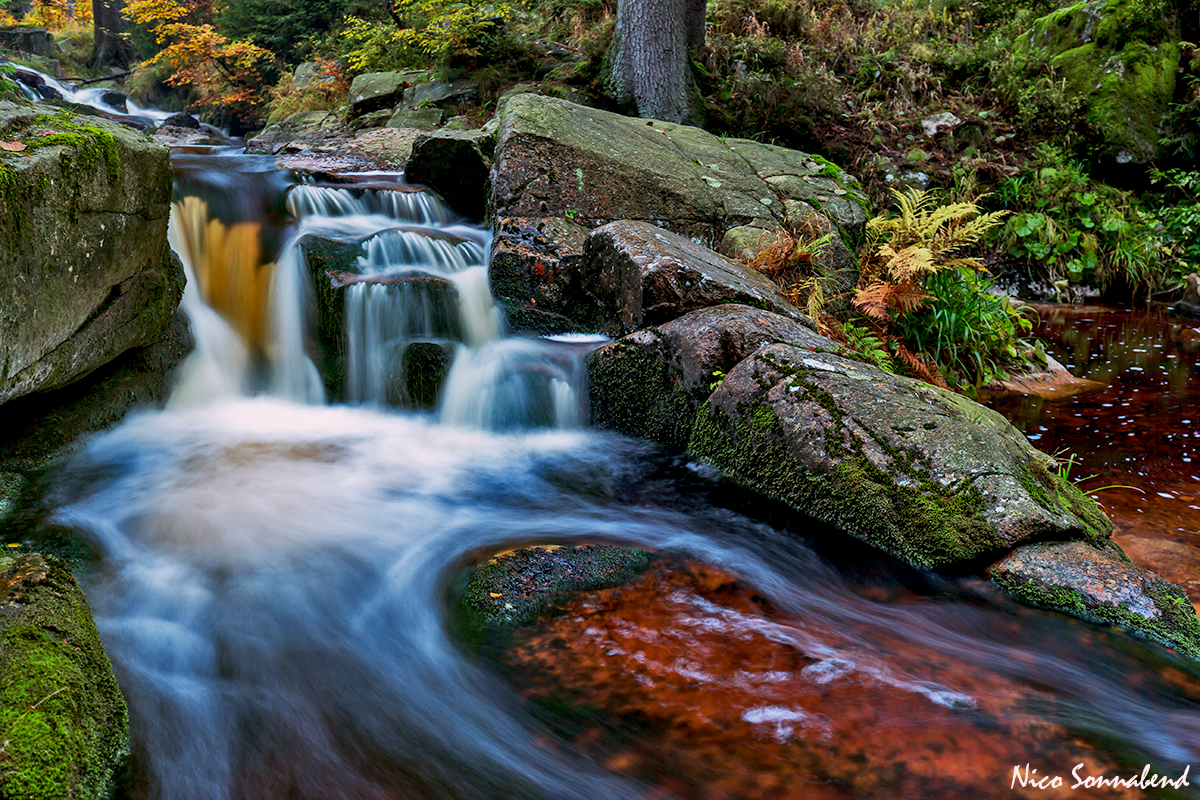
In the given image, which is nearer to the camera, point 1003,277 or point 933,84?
point 1003,277

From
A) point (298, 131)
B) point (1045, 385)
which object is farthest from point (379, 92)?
point (1045, 385)

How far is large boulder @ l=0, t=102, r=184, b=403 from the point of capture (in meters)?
3.34

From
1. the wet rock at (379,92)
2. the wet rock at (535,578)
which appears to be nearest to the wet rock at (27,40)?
the wet rock at (379,92)

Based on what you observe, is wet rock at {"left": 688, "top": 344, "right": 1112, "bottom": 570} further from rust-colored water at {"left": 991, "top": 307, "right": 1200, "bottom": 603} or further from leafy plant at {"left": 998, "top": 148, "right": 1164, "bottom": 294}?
leafy plant at {"left": 998, "top": 148, "right": 1164, "bottom": 294}

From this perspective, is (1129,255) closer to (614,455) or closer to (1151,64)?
(1151,64)

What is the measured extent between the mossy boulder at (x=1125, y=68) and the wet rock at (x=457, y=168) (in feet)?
31.5

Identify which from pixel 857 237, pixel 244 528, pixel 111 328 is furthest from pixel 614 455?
pixel 857 237

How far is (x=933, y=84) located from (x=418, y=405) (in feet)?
34.7

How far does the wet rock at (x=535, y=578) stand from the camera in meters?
2.82

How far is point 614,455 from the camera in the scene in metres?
4.57

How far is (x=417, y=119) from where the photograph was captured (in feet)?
34.9

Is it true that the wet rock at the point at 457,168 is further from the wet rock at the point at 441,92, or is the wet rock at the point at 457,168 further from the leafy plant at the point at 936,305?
the leafy plant at the point at 936,305

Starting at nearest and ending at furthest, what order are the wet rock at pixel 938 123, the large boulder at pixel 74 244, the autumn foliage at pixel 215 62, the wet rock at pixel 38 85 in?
the large boulder at pixel 74 244, the wet rock at pixel 938 123, the autumn foliage at pixel 215 62, the wet rock at pixel 38 85

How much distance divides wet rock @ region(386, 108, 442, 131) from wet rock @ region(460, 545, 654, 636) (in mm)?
8911
